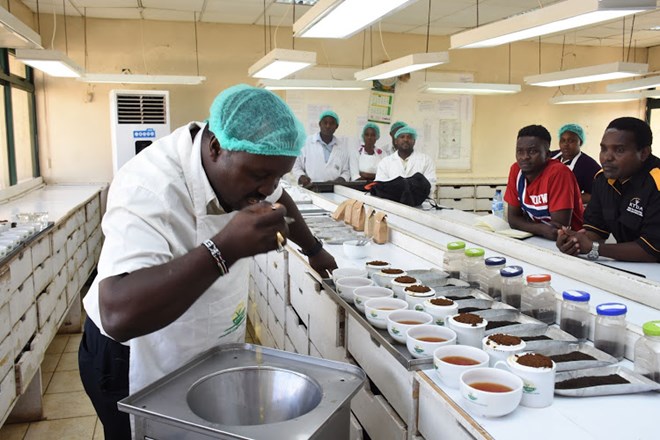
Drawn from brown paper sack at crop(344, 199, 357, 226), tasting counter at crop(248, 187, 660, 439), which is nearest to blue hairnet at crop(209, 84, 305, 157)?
tasting counter at crop(248, 187, 660, 439)

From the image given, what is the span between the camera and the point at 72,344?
4.45 m

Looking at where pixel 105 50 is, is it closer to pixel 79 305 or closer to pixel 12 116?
pixel 12 116

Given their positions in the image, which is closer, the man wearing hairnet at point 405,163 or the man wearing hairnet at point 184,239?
the man wearing hairnet at point 184,239

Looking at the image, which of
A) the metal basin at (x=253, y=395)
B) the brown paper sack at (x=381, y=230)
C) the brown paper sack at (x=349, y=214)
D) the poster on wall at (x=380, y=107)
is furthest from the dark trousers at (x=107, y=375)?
the poster on wall at (x=380, y=107)

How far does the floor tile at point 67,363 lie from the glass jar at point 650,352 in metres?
3.84

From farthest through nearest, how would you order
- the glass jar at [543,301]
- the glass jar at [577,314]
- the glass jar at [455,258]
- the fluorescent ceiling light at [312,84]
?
the fluorescent ceiling light at [312,84] < the glass jar at [455,258] < the glass jar at [543,301] < the glass jar at [577,314]

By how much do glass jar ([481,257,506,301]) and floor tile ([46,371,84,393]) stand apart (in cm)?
296

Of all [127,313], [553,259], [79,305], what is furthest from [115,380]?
[79,305]

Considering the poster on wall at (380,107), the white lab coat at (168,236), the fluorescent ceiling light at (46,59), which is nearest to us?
the white lab coat at (168,236)

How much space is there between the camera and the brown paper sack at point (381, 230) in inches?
121

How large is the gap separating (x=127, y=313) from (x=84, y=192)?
5.52m

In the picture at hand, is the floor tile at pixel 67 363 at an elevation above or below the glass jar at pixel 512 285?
below

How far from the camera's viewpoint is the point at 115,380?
159cm

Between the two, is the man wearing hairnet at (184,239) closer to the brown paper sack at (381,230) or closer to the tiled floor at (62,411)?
the brown paper sack at (381,230)
